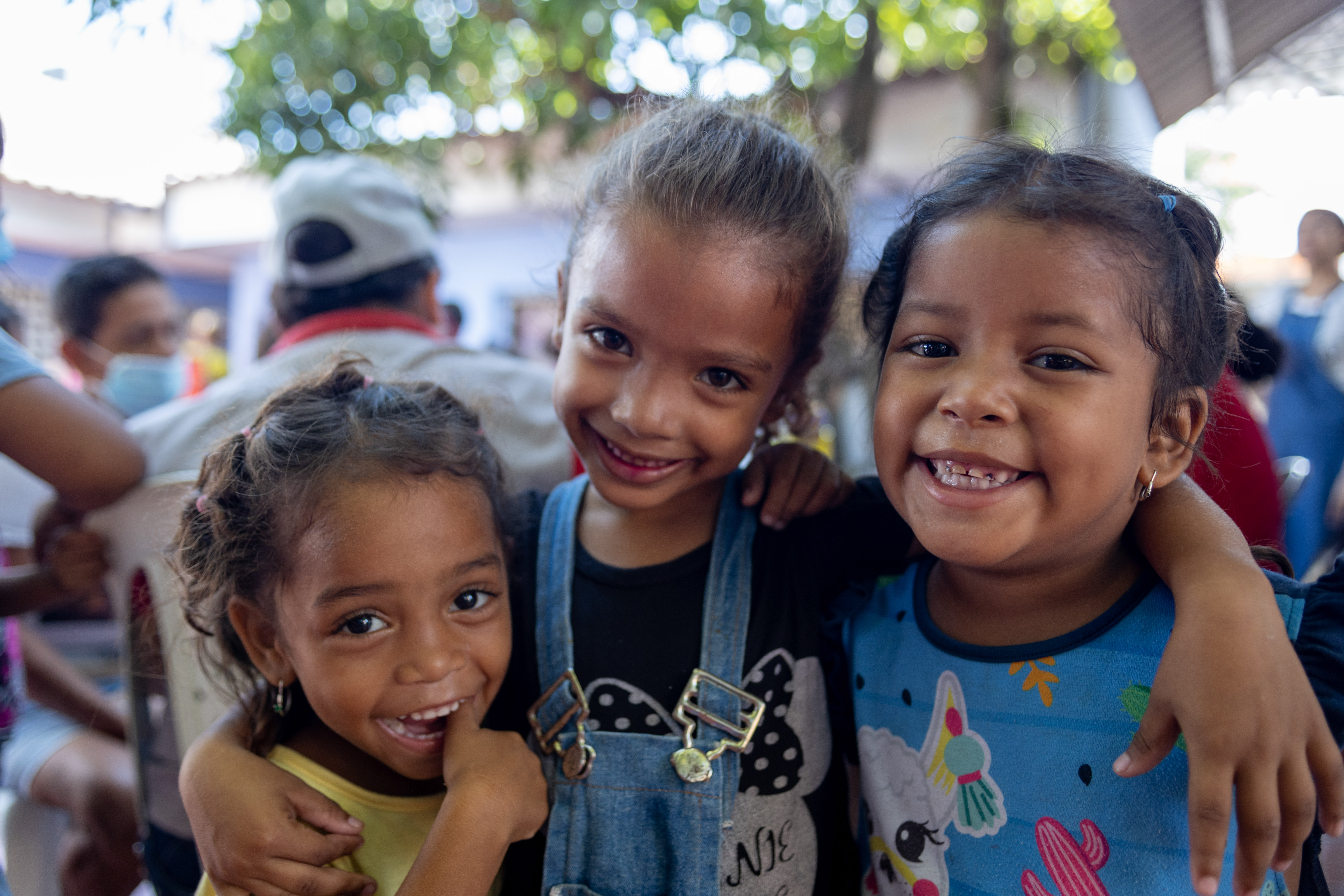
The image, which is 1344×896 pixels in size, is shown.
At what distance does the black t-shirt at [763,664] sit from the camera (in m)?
1.28

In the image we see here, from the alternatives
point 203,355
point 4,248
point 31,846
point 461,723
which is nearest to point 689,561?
point 461,723

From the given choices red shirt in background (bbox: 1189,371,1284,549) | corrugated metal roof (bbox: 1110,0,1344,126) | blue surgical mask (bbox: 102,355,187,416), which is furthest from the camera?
blue surgical mask (bbox: 102,355,187,416)

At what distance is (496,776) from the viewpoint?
1.15 m

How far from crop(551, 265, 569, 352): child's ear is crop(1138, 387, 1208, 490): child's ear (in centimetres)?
89

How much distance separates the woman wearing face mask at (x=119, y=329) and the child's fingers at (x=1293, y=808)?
12.4 ft

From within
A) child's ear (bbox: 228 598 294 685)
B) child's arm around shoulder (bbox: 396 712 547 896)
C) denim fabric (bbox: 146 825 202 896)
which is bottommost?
denim fabric (bbox: 146 825 202 896)

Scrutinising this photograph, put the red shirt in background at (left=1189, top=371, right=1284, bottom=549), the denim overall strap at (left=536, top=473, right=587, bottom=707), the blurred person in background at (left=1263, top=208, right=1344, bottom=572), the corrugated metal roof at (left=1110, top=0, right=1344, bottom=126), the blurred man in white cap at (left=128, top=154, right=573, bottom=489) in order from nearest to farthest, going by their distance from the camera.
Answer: the denim overall strap at (left=536, top=473, right=587, bottom=707) < the red shirt in background at (left=1189, top=371, right=1284, bottom=549) < the blurred man in white cap at (left=128, top=154, right=573, bottom=489) < the corrugated metal roof at (left=1110, top=0, right=1344, bottom=126) < the blurred person in background at (left=1263, top=208, right=1344, bottom=572)

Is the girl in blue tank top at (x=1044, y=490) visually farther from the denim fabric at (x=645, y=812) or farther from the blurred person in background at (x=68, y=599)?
the blurred person in background at (x=68, y=599)

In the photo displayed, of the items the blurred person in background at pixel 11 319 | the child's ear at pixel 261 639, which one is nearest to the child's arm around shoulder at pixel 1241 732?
the child's ear at pixel 261 639

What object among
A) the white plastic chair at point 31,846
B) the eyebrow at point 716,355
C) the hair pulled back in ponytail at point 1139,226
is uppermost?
the hair pulled back in ponytail at point 1139,226

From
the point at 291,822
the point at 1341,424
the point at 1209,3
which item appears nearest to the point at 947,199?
the point at 291,822

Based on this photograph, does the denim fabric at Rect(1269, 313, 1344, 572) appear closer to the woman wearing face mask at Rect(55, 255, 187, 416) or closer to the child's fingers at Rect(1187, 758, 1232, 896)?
the child's fingers at Rect(1187, 758, 1232, 896)

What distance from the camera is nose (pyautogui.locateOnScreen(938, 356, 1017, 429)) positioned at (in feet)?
3.36

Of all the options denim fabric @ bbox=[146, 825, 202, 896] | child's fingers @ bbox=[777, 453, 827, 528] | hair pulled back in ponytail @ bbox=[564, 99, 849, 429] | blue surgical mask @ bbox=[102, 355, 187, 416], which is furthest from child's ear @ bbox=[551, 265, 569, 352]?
blue surgical mask @ bbox=[102, 355, 187, 416]
